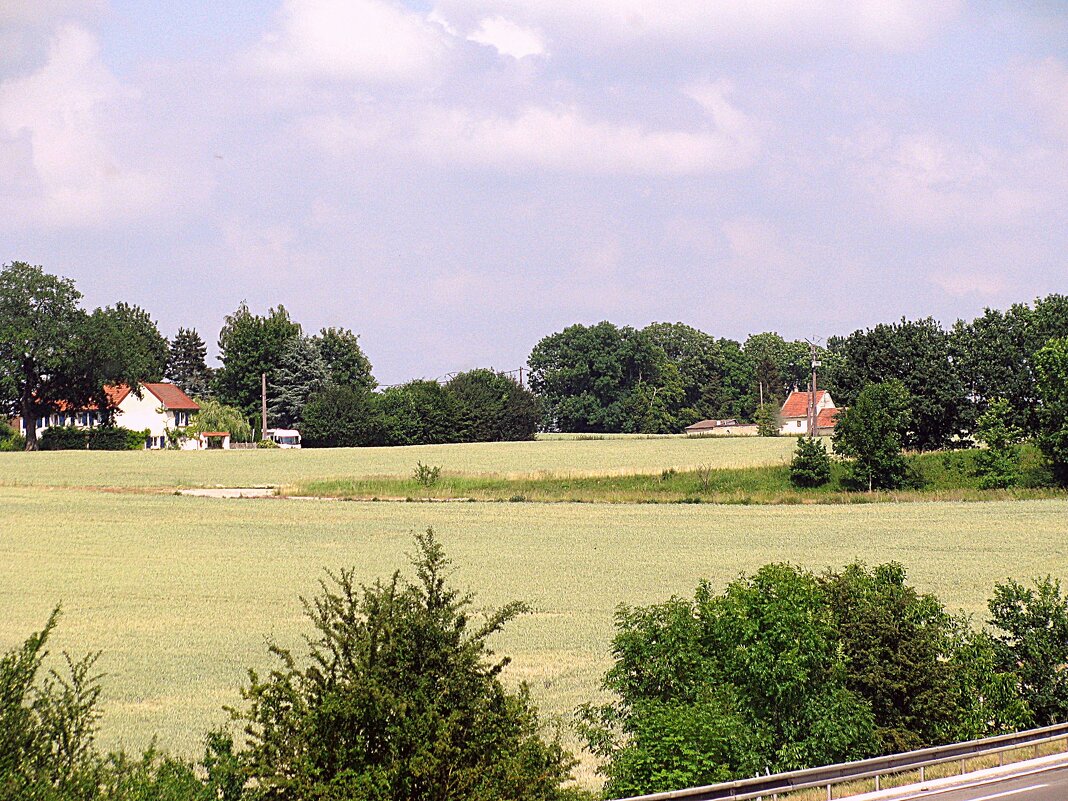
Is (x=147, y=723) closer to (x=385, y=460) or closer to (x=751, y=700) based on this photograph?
(x=751, y=700)

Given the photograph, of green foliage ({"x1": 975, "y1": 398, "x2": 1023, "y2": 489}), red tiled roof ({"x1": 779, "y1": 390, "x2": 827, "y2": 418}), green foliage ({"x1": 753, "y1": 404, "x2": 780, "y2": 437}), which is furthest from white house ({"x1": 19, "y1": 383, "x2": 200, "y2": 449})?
green foliage ({"x1": 975, "y1": 398, "x2": 1023, "y2": 489})

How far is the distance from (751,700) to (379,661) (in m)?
7.58

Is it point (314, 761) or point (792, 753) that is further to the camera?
point (792, 753)

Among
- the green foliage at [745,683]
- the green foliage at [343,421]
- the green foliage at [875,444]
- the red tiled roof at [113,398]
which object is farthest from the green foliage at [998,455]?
the red tiled roof at [113,398]

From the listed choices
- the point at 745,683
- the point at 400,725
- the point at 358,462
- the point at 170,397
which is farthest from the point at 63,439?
the point at 400,725

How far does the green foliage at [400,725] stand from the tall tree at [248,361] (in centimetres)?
14923

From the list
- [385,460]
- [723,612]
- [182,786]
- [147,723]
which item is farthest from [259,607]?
[385,460]

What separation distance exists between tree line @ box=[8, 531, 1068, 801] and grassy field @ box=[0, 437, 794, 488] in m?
60.1

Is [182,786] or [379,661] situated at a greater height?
[379,661]

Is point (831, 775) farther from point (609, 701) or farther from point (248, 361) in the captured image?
point (248, 361)

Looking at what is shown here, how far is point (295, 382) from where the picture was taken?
159000mm

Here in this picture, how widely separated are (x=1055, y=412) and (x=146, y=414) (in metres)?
106

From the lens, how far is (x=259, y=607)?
3694cm

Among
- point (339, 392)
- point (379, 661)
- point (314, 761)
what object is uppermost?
point (339, 392)
